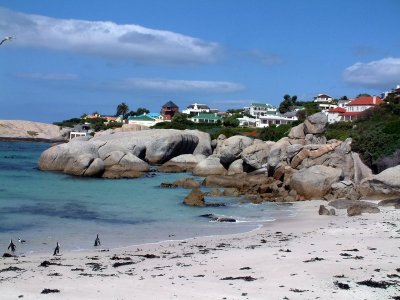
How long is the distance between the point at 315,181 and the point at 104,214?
1133 cm

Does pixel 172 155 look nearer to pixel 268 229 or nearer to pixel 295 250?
pixel 268 229

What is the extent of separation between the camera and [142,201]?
87.3 ft

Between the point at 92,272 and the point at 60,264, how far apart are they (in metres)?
1.35

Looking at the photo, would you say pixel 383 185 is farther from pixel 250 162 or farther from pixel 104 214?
pixel 250 162

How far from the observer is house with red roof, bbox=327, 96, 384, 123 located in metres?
77.3

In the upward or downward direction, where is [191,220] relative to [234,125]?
downward

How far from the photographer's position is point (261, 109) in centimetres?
11412

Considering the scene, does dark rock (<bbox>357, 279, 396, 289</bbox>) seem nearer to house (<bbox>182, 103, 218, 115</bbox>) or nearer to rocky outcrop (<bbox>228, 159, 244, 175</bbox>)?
rocky outcrop (<bbox>228, 159, 244, 175</bbox>)

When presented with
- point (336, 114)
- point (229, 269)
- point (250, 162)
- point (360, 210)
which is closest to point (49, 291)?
point (229, 269)

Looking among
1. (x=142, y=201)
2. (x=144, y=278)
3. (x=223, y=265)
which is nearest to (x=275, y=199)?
(x=142, y=201)

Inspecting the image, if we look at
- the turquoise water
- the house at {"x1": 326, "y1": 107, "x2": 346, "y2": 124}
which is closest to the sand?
the turquoise water

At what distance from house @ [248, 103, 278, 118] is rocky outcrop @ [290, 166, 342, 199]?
78168 mm

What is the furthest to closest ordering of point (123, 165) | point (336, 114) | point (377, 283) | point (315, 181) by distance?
1. point (336, 114)
2. point (123, 165)
3. point (315, 181)
4. point (377, 283)

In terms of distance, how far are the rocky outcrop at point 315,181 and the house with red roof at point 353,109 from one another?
5181 centimetres
